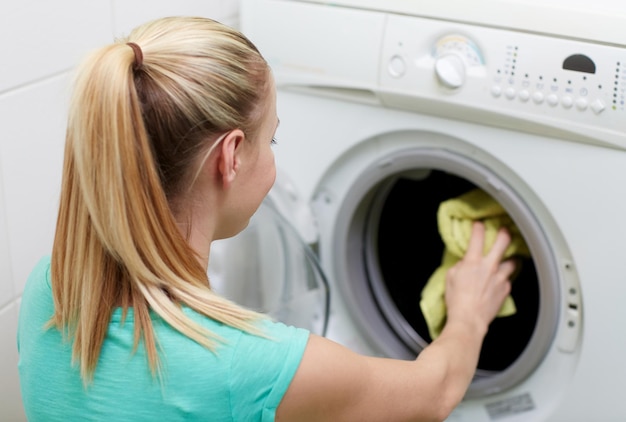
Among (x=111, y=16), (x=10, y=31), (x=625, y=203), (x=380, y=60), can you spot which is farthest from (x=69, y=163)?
(x=625, y=203)

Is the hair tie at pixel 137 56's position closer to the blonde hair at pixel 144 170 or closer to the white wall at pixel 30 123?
the blonde hair at pixel 144 170

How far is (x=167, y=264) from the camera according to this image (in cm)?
88

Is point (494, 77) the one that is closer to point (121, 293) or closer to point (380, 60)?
point (380, 60)

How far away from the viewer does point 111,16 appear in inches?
51.4

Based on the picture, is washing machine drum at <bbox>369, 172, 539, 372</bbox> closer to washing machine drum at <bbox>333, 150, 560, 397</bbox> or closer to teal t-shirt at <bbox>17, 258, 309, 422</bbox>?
washing machine drum at <bbox>333, 150, 560, 397</bbox>

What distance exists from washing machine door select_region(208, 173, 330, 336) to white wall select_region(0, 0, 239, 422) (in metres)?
0.35

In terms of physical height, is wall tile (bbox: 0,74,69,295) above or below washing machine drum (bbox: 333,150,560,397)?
above

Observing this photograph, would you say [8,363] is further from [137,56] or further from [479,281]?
[479,281]

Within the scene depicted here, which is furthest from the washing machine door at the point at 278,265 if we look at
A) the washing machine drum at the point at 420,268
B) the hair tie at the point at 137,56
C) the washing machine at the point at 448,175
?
the hair tie at the point at 137,56

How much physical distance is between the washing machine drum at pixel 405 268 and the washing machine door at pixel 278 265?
0.06 meters

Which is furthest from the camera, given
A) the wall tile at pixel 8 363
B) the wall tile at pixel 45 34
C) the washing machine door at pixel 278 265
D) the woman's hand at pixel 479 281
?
the washing machine door at pixel 278 265

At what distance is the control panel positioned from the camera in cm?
117

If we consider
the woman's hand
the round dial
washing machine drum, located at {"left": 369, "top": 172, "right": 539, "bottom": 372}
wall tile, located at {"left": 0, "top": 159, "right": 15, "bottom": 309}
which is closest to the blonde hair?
wall tile, located at {"left": 0, "top": 159, "right": 15, "bottom": 309}

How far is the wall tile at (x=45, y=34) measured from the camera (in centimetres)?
112
